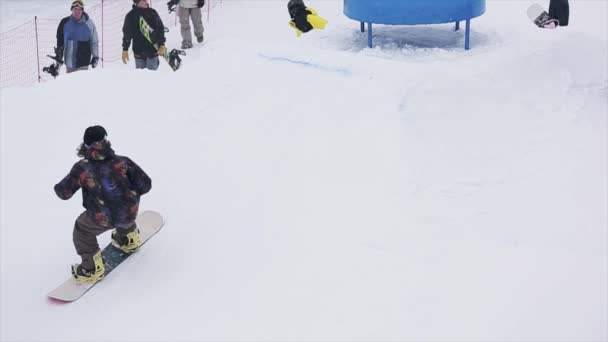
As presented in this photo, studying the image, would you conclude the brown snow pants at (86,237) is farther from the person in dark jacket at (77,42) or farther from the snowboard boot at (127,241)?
the person in dark jacket at (77,42)

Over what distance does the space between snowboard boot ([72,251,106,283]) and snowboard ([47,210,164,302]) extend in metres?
0.04

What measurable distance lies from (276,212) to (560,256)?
7.69 ft

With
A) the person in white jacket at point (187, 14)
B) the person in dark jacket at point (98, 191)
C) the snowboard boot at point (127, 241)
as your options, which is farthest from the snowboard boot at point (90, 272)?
the person in white jacket at point (187, 14)

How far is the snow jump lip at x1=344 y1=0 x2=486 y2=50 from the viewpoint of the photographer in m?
10.1

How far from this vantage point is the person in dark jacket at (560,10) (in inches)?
367

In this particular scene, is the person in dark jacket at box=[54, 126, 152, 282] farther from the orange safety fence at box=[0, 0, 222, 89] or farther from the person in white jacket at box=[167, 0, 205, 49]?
the orange safety fence at box=[0, 0, 222, 89]

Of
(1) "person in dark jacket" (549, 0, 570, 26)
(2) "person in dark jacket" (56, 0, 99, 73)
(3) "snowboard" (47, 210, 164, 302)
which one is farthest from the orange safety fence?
(1) "person in dark jacket" (549, 0, 570, 26)

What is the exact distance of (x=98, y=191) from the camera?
197 inches

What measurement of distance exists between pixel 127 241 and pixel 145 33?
15.4ft

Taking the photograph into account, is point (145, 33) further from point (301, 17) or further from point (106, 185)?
point (106, 185)

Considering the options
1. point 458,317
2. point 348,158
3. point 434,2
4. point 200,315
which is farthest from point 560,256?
point 434,2

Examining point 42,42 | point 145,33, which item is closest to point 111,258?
point 145,33

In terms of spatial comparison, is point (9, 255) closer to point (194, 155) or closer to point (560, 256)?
point (194, 155)

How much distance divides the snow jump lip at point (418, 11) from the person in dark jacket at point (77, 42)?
406 centimetres
